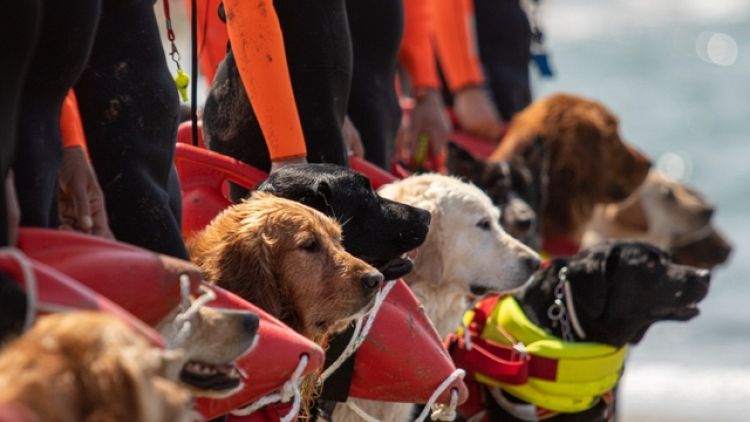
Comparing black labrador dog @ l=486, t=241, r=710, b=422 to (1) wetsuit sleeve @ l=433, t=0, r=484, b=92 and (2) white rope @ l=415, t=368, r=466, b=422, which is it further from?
(1) wetsuit sleeve @ l=433, t=0, r=484, b=92

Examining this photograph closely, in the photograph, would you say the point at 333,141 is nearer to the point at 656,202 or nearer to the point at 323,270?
the point at 323,270

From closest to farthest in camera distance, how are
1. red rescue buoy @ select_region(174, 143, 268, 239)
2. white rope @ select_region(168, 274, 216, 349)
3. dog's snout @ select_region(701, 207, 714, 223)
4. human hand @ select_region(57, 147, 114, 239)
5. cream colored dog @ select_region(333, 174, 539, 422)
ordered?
white rope @ select_region(168, 274, 216, 349), human hand @ select_region(57, 147, 114, 239), red rescue buoy @ select_region(174, 143, 268, 239), cream colored dog @ select_region(333, 174, 539, 422), dog's snout @ select_region(701, 207, 714, 223)

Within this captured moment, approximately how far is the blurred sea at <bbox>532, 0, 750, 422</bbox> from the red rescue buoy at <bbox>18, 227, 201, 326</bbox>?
6839 mm

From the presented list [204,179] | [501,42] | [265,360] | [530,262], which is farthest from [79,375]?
[501,42]

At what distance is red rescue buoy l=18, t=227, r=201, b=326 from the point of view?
3324 mm

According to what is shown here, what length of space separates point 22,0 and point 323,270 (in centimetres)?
137

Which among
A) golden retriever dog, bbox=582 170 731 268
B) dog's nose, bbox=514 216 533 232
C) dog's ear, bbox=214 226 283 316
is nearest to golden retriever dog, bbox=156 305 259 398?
dog's ear, bbox=214 226 283 316

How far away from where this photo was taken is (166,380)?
9.66 feet

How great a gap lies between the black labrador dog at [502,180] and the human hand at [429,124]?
65 mm

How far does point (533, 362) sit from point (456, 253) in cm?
47

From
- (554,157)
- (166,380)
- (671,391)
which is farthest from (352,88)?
(671,391)

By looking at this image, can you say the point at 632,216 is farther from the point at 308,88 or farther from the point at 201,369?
the point at 201,369

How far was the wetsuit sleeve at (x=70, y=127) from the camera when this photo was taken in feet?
13.0

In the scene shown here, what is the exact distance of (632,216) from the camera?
8953 mm
